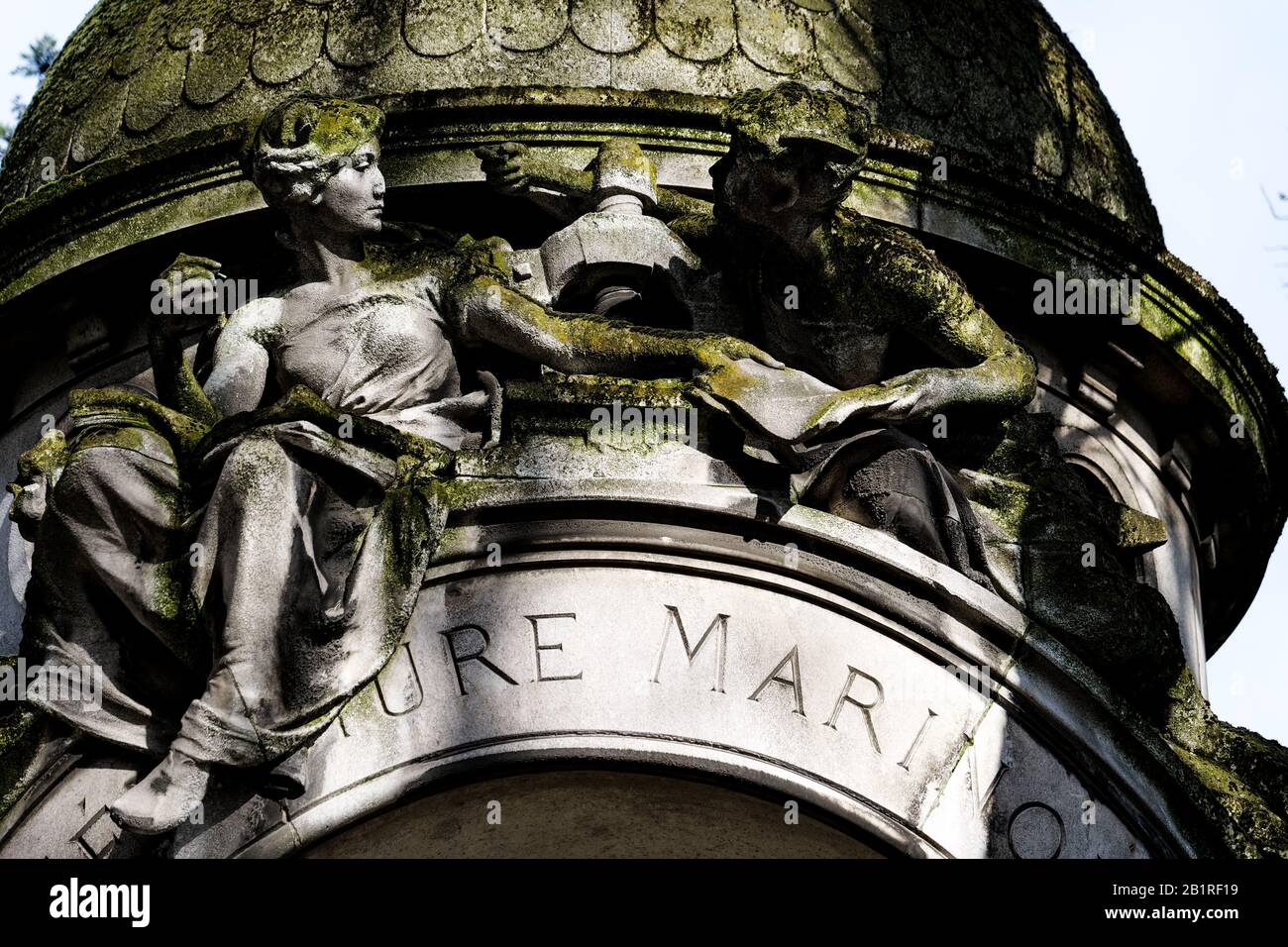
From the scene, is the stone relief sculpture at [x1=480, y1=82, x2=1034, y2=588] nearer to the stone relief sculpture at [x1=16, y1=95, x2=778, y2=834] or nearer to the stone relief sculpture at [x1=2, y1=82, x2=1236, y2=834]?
the stone relief sculpture at [x1=2, y1=82, x2=1236, y2=834]

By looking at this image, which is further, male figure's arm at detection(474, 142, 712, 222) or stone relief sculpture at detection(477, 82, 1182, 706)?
male figure's arm at detection(474, 142, 712, 222)

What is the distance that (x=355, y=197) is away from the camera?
11.3 metres

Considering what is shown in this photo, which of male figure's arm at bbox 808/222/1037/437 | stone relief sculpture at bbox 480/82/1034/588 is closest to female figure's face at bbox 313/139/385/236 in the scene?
stone relief sculpture at bbox 480/82/1034/588

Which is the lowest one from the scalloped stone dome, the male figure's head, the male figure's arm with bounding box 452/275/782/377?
Answer: the male figure's arm with bounding box 452/275/782/377

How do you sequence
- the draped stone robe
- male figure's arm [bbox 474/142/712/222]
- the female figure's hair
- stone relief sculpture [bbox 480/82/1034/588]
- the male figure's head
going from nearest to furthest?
the draped stone robe < stone relief sculpture [bbox 480/82/1034/588] < the male figure's head < the female figure's hair < male figure's arm [bbox 474/142/712/222]

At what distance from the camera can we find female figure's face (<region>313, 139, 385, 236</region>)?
36.9 feet

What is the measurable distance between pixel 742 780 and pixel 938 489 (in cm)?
157

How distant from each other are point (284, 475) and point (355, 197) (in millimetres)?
1575

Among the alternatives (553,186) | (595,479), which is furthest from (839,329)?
(553,186)

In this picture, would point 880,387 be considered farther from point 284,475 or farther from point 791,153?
point 284,475

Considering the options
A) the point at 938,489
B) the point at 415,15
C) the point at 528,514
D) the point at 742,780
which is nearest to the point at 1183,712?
the point at 938,489

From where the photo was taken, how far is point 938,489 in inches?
424

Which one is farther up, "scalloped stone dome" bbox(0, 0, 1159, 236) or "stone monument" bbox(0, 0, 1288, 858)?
"scalloped stone dome" bbox(0, 0, 1159, 236)

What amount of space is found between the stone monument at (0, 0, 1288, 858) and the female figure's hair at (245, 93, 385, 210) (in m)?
0.02
